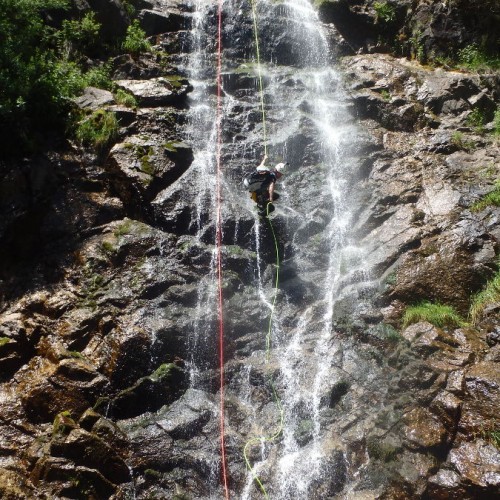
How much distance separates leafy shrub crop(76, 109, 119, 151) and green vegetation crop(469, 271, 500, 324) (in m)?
7.94

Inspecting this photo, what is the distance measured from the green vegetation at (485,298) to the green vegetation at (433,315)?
22cm

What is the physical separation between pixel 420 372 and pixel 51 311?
598 centimetres

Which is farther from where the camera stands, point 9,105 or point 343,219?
point 343,219

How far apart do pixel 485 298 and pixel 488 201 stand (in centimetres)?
209

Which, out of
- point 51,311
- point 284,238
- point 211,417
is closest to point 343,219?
point 284,238

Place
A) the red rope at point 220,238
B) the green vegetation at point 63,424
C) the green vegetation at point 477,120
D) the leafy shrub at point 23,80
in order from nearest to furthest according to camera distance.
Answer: the green vegetation at point 63,424 → the red rope at point 220,238 → the leafy shrub at point 23,80 → the green vegetation at point 477,120

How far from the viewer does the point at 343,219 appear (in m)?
9.98

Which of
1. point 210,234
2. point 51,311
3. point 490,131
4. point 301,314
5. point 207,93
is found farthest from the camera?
point 207,93

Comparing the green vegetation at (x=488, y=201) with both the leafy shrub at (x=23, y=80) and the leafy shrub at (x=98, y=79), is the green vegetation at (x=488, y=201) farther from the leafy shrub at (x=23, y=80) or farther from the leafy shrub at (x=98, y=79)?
the leafy shrub at (x=98, y=79)

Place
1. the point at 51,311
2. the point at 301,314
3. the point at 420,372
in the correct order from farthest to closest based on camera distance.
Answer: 1. the point at 301,314
2. the point at 51,311
3. the point at 420,372

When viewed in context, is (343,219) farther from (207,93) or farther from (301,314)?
(207,93)

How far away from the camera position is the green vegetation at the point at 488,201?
870 cm

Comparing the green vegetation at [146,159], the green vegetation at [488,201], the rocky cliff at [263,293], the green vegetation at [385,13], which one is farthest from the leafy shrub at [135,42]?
the green vegetation at [488,201]

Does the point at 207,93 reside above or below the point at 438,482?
above
